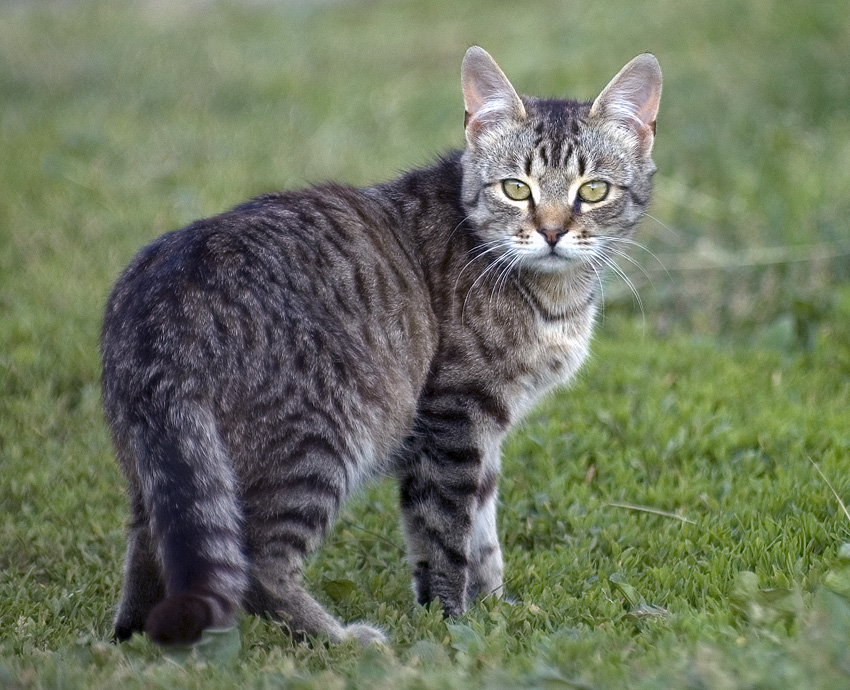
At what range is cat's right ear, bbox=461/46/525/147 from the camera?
3.98 meters

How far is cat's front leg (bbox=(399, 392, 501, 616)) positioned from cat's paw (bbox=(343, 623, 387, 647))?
14.5 inches

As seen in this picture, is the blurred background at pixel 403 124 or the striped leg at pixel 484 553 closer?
the striped leg at pixel 484 553

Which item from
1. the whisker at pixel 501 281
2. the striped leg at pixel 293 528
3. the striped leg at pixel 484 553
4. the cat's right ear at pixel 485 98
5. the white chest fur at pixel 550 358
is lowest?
the striped leg at pixel 484 553

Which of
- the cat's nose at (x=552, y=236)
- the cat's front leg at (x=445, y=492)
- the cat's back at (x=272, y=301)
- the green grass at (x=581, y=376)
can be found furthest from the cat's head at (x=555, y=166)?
the green grass at (x=581, y=376)

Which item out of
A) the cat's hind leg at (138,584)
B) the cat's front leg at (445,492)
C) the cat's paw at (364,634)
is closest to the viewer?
the cat's paw at (364,634)

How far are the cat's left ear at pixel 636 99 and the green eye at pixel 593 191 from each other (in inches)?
12.5

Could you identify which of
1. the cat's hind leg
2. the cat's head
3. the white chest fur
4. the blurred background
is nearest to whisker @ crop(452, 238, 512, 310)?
the cat's head

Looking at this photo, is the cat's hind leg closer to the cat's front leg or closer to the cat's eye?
the cat's front leg

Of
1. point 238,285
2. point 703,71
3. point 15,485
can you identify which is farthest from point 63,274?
point 703,71

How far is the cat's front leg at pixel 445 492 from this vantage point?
358 centimetres

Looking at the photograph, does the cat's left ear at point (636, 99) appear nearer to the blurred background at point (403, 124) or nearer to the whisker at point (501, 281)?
the whisker at point (501, 281)

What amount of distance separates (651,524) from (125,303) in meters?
2.20

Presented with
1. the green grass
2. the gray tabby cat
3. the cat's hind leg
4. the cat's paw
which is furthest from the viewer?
the cat's hind leg

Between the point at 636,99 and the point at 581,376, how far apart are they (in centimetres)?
171
